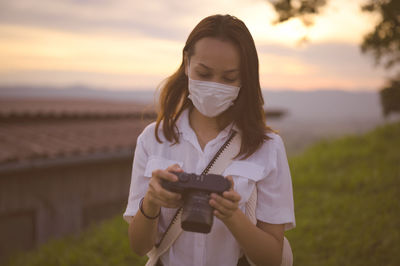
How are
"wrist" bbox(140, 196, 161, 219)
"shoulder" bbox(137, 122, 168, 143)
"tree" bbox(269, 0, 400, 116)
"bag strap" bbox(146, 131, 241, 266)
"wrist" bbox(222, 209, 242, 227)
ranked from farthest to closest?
1. "tree" bbox(269, 0, 400, 116)
2. "shoulder" bbox(137, 122, 168, 143)
3. "bag strap" bbox(146, 131, 241, 266)
4. "wrist" bbox(140, 196, 161, 219)
5. "wrist" bbox(222, 209, 242, 227)

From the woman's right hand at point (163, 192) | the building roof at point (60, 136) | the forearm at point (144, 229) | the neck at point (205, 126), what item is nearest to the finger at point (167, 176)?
the woman's right hand at point (163, 192)

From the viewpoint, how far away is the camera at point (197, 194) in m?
1.46

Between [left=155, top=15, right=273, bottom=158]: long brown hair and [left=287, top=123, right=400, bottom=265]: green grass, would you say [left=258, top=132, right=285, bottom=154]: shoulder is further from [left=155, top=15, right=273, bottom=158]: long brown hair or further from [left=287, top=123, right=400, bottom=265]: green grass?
[left=287, top=123, right=400, bottom=265]: green grass

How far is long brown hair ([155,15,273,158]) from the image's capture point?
181 centimetres

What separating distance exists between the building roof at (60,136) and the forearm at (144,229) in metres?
2.94

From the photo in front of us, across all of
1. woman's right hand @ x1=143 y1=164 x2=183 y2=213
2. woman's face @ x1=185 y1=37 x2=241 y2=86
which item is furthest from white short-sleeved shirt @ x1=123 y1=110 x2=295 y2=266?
woman's face @ x1=185 y1=37 x2=241 y2=86

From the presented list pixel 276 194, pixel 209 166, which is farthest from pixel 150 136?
pixel 276 194

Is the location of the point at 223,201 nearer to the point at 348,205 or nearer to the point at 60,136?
the point at 348,205

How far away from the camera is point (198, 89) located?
188cm

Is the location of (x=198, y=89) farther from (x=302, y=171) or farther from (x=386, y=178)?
(x=302, y=171)

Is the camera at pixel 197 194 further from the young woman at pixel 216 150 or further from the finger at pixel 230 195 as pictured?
the young woman at pixel 216 150

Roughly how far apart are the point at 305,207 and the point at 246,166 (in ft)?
17.0

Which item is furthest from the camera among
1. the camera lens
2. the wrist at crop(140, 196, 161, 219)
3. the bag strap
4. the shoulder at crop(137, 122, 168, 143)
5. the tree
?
the tree

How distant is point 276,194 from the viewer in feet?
5.92
